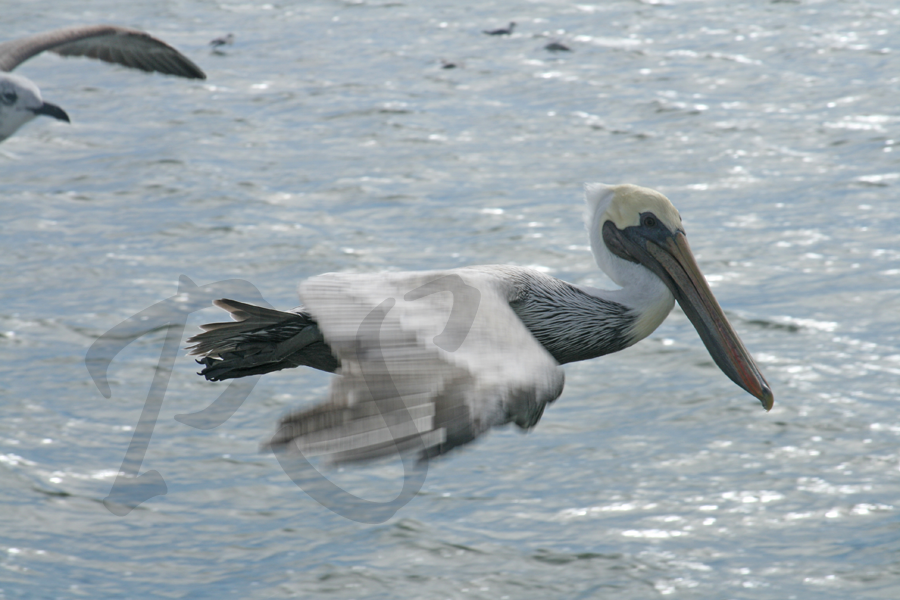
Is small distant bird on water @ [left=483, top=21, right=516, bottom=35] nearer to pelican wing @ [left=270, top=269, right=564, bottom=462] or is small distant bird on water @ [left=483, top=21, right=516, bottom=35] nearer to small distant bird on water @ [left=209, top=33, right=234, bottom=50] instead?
small distant bird on water @ [left=209, top=33, right=234, bottom=50]

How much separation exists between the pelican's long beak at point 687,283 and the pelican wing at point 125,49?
16.4 ft

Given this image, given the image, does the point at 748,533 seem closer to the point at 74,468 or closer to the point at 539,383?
the point at 539,383

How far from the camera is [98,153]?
1375 cm

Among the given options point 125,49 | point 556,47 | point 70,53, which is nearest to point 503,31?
point 556,47

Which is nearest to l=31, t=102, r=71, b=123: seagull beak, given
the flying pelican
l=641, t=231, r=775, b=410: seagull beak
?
the flying pelican

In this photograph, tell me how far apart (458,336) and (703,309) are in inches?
68.7

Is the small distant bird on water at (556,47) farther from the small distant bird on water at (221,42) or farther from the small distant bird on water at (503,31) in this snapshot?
the small distant bird on water at (221,42)

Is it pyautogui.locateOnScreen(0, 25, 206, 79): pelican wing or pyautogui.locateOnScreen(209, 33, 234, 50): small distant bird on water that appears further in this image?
pyautogui.locateOnScreen(209, 33, 234, 50): small distant bird on water

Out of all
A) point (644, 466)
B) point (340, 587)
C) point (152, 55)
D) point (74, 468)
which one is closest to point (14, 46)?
point (152, 55)

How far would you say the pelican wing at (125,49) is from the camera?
9359 mm

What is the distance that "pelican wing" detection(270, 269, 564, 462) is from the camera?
372 cm

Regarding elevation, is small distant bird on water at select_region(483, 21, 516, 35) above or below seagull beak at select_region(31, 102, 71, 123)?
below

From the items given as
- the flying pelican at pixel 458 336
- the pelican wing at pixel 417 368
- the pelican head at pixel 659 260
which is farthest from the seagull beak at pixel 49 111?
the pelican head at pixel 659 260

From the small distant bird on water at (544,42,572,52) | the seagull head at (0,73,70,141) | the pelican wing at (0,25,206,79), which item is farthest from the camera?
the small distant bird on water at (544,42,572,52)
